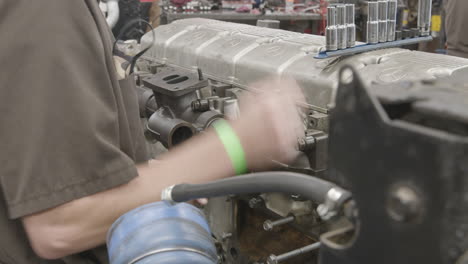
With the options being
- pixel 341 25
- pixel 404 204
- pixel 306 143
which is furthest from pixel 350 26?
pixel 404 204

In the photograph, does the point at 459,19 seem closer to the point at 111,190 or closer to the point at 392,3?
the point at 392,3

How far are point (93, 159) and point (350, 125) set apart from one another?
51 cm

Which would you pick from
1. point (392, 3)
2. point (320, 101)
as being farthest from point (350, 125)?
point (392, 3)

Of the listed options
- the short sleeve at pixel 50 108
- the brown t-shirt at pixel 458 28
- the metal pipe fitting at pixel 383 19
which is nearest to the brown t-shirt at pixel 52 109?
the short sleeve at pixel 50 108

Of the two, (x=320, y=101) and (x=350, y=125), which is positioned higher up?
(x=350, y=125)

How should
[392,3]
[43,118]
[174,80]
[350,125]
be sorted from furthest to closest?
[174,80], [392,3], [43,118], [350,125]

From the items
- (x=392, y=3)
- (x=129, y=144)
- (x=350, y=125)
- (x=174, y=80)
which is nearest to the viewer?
(x=350, y=125)

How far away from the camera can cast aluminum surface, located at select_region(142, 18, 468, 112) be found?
1038 mm

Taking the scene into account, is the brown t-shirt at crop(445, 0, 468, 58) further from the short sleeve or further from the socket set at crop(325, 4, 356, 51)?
the short sleeve

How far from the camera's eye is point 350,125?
45 cm

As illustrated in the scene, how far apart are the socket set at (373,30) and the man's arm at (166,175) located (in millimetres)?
191

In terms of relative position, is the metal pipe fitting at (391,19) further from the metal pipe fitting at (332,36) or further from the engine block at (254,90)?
the metal pipe fitting at (332,36)

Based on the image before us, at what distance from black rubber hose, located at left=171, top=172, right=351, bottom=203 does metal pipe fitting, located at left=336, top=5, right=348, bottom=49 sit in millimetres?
671

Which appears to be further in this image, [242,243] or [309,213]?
[242,243]
